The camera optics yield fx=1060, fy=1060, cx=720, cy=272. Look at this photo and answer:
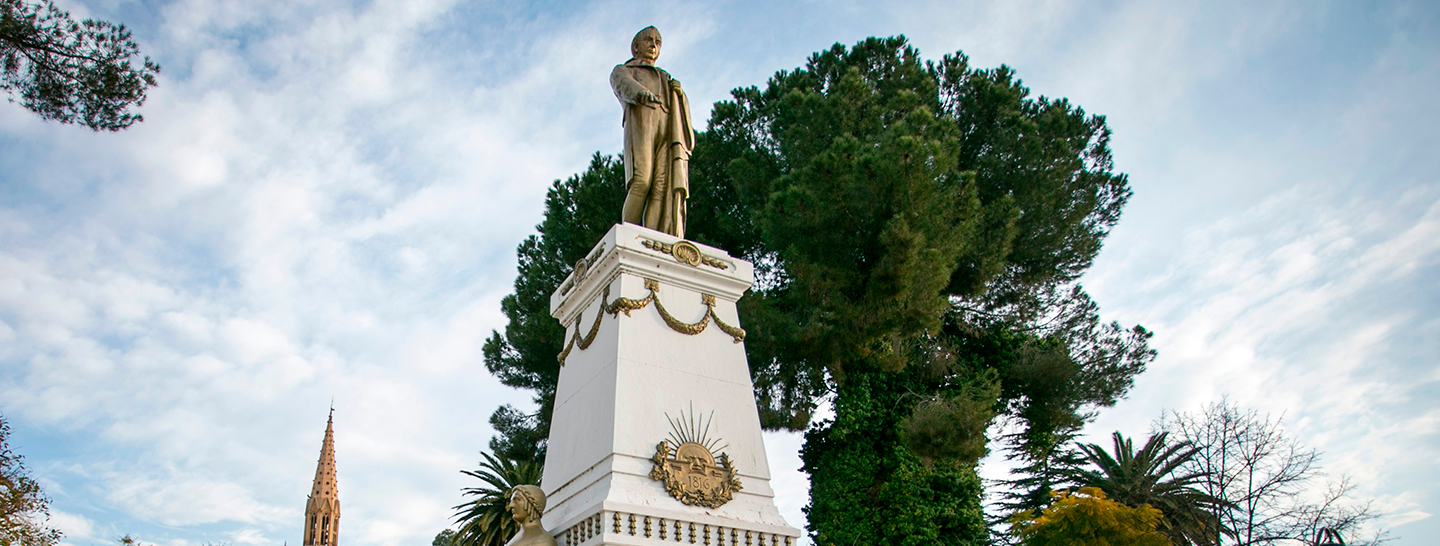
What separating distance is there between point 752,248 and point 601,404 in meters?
10.7

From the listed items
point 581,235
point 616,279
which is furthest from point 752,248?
point 616,279

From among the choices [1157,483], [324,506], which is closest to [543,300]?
[1157,483]

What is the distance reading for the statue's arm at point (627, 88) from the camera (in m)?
8.49

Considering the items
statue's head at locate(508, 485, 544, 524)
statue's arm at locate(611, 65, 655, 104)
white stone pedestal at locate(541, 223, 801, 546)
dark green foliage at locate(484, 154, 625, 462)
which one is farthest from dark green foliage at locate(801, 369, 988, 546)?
statue's head at locate(508, 485, 544, 524)

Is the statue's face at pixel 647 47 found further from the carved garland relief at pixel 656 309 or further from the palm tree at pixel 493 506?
the palm tree at pixel 493 506

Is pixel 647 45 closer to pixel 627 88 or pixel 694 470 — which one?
pixel 627 88

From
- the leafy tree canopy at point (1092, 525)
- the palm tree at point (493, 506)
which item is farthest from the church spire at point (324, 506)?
the leafy tree canopy at point (1092, 525)

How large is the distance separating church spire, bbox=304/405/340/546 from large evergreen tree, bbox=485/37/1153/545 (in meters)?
31.0

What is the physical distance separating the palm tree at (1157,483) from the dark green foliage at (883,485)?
5692mm

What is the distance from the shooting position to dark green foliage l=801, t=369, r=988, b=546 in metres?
14.6

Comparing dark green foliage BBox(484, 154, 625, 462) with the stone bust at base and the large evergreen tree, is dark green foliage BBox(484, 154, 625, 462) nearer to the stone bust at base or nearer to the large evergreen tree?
the large evergreen tree

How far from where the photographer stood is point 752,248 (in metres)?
17.5

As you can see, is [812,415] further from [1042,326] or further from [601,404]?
[601,404]

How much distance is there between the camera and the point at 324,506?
150ft
